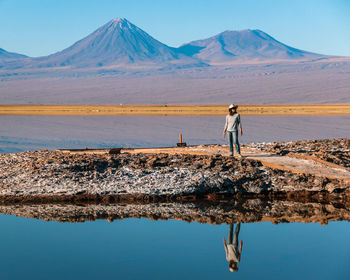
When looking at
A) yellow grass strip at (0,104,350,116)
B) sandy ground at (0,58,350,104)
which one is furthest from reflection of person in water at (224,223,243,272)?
sandy ground at (0,58,350,104)

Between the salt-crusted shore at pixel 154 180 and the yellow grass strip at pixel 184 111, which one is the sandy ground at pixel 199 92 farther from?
the salt-crusted shore at pixel 154 180

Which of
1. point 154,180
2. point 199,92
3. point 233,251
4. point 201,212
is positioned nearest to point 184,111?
point 154,180

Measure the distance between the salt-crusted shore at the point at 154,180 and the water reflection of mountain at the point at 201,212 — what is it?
1.77 feet

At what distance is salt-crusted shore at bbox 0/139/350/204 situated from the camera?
14703 millimetres

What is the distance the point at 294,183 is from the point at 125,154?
5155 mm

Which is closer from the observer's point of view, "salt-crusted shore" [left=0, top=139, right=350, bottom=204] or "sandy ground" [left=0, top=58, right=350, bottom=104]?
"salt-crusted shore" [left=0, top=139, right=350, bottom=204]

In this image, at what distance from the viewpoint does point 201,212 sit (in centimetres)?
1352

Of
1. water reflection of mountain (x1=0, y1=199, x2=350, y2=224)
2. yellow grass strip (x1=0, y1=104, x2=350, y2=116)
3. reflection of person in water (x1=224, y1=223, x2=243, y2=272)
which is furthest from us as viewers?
yellow grass strip (x1=0, y1=104, x2=350, y2=116)

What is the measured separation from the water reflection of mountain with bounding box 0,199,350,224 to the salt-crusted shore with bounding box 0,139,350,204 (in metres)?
Answer: 0.54

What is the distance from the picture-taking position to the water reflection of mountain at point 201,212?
1291 centimetres

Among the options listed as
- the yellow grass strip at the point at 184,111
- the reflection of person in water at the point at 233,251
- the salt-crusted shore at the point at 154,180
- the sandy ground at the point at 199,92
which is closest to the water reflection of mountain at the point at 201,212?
the salt-crusted shore at the point at 154,180

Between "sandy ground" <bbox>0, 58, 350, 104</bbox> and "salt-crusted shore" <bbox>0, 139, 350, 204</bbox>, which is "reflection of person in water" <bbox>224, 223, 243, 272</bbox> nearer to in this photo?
"salt-crusted shore" <bbox>0, 139, 350, 204</bbox>

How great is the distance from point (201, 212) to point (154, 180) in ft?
7.39

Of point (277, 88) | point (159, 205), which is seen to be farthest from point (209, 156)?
point (277, 88)
